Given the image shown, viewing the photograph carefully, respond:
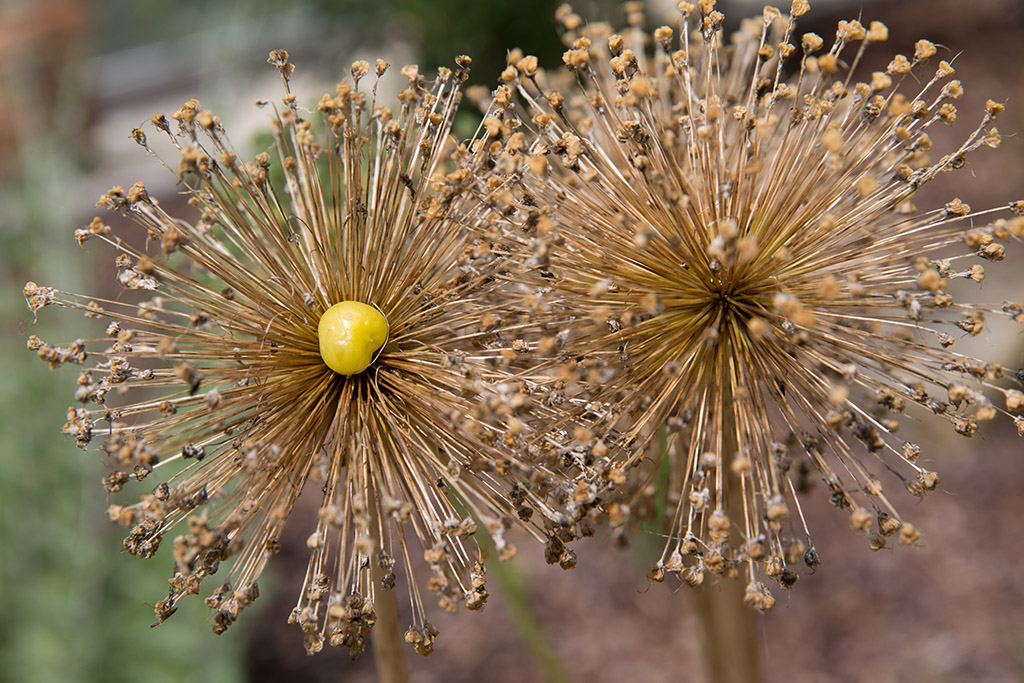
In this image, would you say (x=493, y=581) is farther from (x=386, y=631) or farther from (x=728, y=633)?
(x=386, y=631)

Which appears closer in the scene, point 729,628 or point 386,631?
point 386,631

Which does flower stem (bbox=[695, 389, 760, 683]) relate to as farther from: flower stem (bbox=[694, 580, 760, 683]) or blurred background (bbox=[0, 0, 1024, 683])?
blurred background (bbox=[0, 0, 1024, 683])

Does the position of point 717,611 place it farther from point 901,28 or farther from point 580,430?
point 901,28

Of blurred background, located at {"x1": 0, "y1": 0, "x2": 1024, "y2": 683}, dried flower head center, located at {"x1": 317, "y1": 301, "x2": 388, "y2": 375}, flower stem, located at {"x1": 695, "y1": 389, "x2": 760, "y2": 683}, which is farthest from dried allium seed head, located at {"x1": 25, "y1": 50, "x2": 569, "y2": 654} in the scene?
blurred background, located at {"x1": 0, "y1": 0, "x2": 1024, "y2": 683}

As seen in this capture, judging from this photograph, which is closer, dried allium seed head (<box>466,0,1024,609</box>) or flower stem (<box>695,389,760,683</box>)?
dried allium seed head (<box>466,0,1024,609</box>)

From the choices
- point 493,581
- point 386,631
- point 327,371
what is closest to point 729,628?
point 386,631

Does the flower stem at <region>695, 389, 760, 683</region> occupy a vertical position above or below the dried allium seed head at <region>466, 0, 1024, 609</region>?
below
